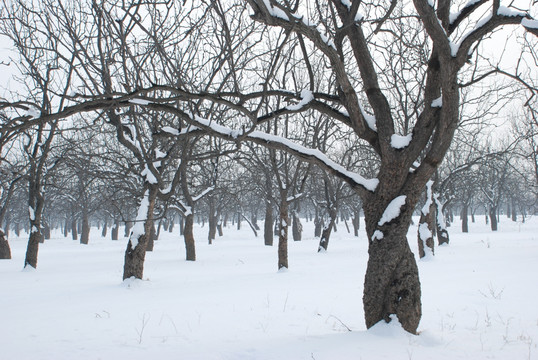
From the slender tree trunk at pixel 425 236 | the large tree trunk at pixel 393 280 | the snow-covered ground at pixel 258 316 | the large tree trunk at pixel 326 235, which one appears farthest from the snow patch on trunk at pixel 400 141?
the large tree trunk at pixel 326 235

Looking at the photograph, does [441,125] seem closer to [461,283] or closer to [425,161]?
[425,161]

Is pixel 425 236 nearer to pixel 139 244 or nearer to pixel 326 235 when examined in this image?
pixel 326 235

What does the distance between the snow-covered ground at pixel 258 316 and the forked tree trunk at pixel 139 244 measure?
33cm

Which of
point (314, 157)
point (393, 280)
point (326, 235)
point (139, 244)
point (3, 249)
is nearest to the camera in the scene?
point (393, 280)

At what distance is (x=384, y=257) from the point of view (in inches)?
162

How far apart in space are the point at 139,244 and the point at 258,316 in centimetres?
430

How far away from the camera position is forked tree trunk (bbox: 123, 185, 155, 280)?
8.69 m

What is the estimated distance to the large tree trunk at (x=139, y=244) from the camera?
8.69 m

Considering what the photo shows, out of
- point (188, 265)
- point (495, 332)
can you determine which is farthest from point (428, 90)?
point (188, 265)

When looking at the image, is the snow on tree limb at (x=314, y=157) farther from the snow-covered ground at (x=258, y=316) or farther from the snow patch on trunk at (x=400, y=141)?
the snow-covered ground at (x=258, y=316)

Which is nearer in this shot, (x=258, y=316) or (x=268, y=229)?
(x=258, y=316)

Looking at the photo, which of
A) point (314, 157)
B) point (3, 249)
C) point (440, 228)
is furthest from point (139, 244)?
point (440, 228)

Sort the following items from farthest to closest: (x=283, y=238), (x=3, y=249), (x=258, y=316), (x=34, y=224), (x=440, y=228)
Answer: (x=440, y=228), (x=3, y=249), (x=34, y=224), (x=283, y=238), (x=258, y=316)

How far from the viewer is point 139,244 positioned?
8852mm
